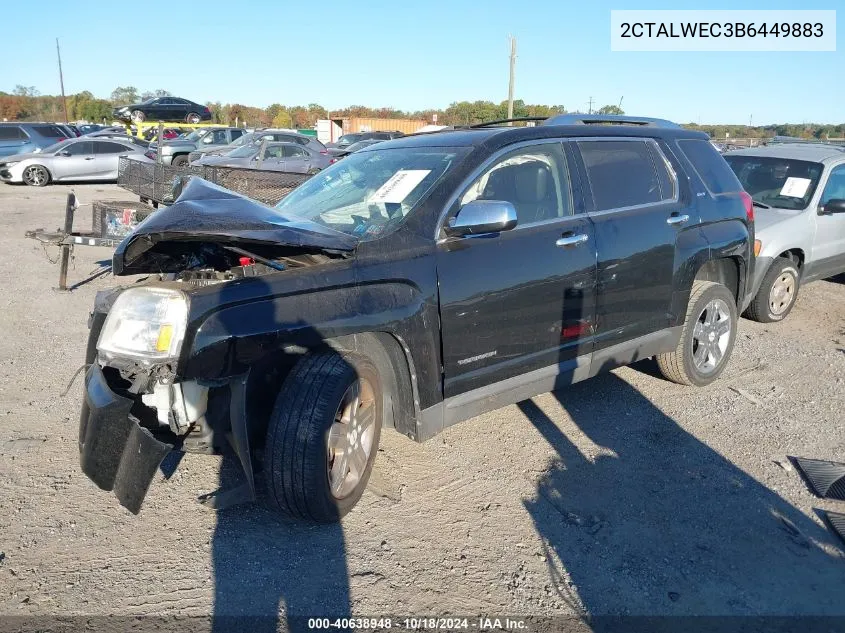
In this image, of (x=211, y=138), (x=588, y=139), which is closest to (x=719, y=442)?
(x=588, y=139)

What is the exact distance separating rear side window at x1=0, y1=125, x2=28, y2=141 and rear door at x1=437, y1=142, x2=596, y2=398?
22.9m

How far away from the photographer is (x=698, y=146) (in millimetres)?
5137

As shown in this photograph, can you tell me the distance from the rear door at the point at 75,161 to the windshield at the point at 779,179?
18111 millimetres

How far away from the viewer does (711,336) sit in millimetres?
5168

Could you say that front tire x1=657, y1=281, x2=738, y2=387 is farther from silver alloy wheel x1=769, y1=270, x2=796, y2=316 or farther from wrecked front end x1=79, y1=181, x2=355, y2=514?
wrecked front end x1=79, y1=181, x2=355, y2=514

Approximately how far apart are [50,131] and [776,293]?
77.3 feet

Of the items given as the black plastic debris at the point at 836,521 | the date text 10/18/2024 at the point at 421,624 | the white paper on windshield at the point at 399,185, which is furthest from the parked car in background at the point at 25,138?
the black plastic debris at the point at 836,521

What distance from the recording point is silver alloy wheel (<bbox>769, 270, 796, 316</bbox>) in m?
7.07

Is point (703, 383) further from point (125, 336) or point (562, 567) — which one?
point (125, 336)

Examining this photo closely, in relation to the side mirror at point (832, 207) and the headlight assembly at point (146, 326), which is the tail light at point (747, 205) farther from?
the headlight assembly at point (146, 326)

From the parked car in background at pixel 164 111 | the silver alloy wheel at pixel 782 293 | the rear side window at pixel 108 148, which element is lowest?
the silver alloy wheel at pixel 782 293

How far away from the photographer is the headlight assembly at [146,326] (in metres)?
2.76

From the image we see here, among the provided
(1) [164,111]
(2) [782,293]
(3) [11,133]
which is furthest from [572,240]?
(1) [164,111]

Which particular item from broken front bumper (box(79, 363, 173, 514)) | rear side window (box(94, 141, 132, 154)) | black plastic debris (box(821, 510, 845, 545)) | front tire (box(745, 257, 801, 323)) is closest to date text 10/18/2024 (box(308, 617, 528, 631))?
broken front bumper (box(79, 363, 173, 514))
